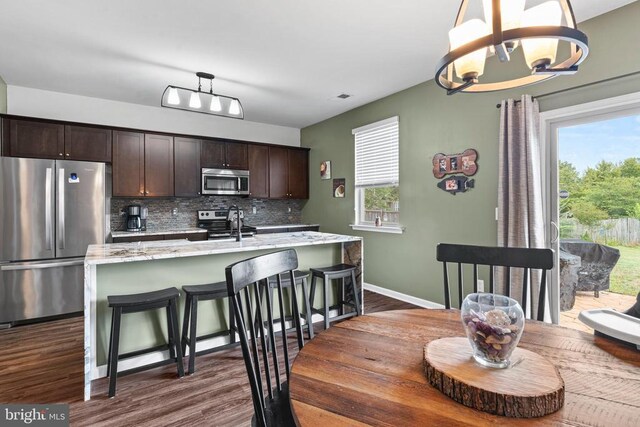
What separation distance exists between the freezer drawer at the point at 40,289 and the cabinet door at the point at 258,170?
2.61 meters

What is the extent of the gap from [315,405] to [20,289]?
4.11 metres

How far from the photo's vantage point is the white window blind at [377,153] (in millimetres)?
4242

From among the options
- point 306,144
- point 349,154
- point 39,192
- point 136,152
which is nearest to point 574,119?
point 349,154

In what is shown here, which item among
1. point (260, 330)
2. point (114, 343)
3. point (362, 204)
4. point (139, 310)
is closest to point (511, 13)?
point (260, 330)

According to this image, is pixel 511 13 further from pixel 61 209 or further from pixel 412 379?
pixel 61 209

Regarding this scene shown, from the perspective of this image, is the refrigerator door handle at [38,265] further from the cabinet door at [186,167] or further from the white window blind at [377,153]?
the white window blind at [377,153]

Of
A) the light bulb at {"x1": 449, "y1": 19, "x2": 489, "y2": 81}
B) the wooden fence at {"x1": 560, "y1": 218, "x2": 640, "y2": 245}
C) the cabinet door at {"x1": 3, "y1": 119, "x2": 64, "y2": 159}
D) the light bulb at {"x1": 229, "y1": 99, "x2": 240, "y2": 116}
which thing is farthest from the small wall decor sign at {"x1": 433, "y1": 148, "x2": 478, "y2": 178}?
the cabinet door at {"x1": 3, "y1": 119, "x2": 64, "y2": 159}

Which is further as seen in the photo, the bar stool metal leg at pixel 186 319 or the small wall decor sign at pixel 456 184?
the small wall decor sign at pixel 456 184

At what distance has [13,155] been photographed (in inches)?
145

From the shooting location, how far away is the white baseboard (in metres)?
3.73

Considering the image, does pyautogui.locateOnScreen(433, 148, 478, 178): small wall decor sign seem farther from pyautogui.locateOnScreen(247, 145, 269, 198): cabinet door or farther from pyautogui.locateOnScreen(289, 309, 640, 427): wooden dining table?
pyautogui.locateOnScreen(247, 145, 269, 198): cabinet door

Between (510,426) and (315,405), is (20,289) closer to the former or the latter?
(315,405)

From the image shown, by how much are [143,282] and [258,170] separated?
3.22 metres

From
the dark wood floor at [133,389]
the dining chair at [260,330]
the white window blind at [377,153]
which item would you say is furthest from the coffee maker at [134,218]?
the dining chair at [260,330]
